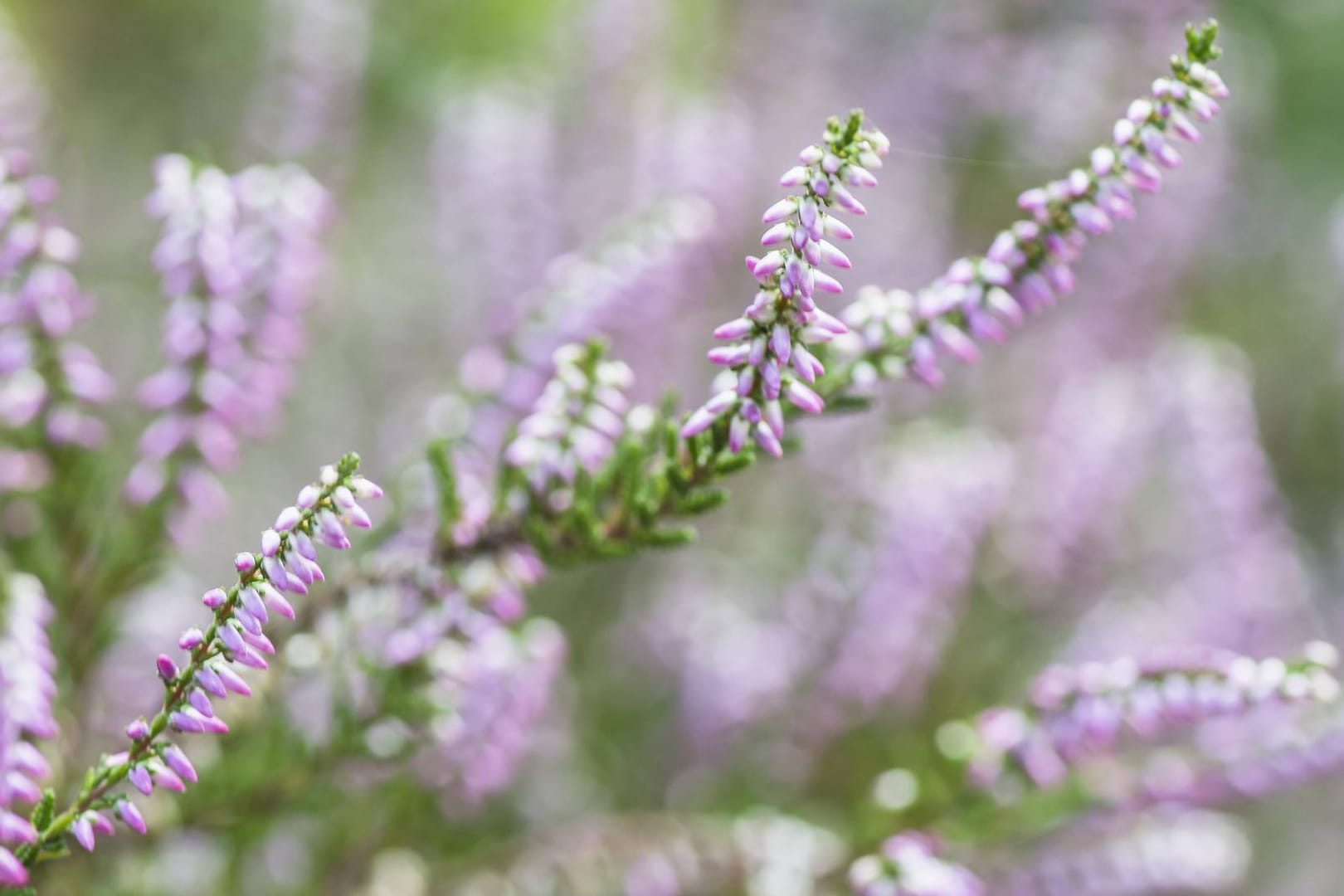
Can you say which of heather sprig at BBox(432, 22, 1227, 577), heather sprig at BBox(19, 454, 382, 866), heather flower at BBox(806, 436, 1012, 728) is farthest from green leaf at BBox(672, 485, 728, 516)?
heather flower at BBox(806, 436, 1012, 728)

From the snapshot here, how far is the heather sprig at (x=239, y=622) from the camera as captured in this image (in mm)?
512

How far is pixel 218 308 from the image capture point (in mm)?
861

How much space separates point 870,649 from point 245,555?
2.76 ft

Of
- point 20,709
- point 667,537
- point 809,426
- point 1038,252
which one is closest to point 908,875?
point 667,537

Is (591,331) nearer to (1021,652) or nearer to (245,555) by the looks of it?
(245,555)

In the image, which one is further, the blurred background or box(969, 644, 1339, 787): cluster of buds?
the blurred background

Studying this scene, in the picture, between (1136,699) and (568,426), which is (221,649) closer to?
(568,426)

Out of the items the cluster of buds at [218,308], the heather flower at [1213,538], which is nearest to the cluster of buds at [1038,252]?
the cluster of buds at [218,308]

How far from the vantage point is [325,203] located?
38.6 inches

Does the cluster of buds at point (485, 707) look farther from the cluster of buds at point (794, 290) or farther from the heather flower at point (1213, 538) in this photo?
the heather flower at point (1213, 538)

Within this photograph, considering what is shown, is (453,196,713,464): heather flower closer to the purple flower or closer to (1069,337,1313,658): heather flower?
the purple flower

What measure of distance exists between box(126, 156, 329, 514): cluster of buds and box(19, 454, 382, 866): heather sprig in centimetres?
38

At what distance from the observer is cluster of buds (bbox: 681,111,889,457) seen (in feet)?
1.73

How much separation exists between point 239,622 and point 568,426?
0.28m
